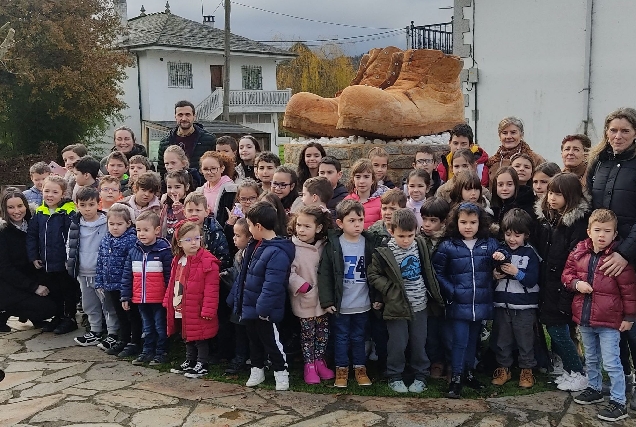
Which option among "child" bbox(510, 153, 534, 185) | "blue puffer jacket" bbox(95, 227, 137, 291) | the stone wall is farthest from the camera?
the stone wall

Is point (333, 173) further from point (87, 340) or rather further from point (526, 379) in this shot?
point (87, 340)

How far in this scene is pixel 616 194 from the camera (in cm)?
386

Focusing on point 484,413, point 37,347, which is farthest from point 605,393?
point 37,347

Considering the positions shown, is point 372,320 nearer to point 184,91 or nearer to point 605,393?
point 605,393

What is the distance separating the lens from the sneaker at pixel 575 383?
4148mm

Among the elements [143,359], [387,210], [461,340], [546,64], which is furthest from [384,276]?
[546,64]

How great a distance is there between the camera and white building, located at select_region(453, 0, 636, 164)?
11.1 meters

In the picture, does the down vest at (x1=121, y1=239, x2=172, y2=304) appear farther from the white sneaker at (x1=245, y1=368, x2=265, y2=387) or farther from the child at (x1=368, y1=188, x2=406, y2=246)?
the child at (x1=368, y1=188, x2=406, y2=246)

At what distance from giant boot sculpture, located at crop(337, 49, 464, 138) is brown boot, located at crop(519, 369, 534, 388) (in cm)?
339

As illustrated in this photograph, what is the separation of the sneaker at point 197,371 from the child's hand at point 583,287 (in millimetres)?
2638

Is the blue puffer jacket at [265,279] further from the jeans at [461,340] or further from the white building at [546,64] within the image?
the white building at [546,64]

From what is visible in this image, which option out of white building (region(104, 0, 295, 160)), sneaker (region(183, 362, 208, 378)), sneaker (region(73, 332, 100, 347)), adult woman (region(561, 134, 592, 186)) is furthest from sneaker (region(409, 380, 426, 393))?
white building (region(104, 0, 295, 160))

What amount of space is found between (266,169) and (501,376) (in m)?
2.50

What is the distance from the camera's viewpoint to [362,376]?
4320 millimetres
